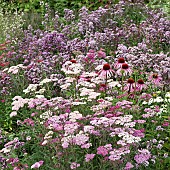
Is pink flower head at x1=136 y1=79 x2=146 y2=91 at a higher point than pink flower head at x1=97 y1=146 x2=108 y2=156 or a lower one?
higher

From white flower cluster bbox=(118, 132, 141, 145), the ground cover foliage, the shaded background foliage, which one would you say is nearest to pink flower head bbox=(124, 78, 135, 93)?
the ground cover foliage

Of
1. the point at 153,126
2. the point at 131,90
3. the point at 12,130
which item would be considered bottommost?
the point at 12,130

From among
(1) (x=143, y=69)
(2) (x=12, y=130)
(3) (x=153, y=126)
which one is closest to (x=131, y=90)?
(3) (x=153, y=126)

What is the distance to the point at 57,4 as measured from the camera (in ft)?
31.6

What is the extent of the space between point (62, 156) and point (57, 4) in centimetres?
696

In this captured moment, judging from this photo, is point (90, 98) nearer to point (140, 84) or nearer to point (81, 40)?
point (140, 84)

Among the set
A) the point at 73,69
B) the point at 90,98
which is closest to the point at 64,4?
the point at 73,69

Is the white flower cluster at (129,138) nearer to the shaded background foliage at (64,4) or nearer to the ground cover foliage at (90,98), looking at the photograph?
the ground cover foliage at (90,98)

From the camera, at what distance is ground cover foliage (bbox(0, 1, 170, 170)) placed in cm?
316

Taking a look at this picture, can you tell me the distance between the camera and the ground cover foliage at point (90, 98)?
3.16 meters

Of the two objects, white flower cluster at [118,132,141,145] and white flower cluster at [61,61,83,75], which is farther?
white flower cluster at [61,61,83,75]

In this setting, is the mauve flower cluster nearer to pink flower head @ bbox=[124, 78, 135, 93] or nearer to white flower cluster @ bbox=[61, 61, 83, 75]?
pink flower head @ bbox=[124, 78, 135, 93]

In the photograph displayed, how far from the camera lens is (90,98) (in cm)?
362

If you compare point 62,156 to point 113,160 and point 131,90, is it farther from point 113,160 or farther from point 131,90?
point 131,90
